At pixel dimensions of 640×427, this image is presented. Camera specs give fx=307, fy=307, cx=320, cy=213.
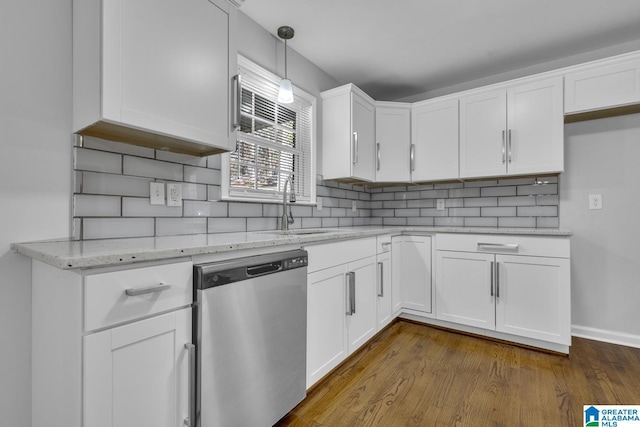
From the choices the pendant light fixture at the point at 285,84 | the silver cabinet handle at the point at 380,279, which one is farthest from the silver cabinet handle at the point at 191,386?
the silver cabinet handle at the point at 380,279

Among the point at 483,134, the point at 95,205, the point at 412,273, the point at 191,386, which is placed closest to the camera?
the point at 191,386

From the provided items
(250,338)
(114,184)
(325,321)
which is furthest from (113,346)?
(325,321)

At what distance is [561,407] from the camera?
5.38ft

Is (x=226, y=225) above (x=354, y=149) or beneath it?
beneath

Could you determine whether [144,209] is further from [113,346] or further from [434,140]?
[434,140]

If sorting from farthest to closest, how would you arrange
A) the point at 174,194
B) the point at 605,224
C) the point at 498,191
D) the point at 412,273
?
the point at 498,191
the point at 412,273
the point at 605,224
the point at 174,194

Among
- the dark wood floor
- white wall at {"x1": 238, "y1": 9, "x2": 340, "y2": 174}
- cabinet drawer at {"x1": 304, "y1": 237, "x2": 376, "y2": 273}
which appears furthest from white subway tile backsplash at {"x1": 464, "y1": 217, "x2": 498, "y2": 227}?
white wall at {"x1": 238, "y1": 9, "x2": 340, "y2": 174}

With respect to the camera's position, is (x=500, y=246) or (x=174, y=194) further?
(x=500, y=246)

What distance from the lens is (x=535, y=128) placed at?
2531 mm

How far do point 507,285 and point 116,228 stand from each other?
2.68 metres

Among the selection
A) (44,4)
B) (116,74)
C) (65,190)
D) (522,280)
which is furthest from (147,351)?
(522,280)

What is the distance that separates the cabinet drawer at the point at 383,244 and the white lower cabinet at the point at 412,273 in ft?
0.39

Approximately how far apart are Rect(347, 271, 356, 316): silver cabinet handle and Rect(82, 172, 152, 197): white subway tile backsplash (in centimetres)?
129

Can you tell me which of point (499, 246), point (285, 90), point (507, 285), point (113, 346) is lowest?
point (507, 285)
